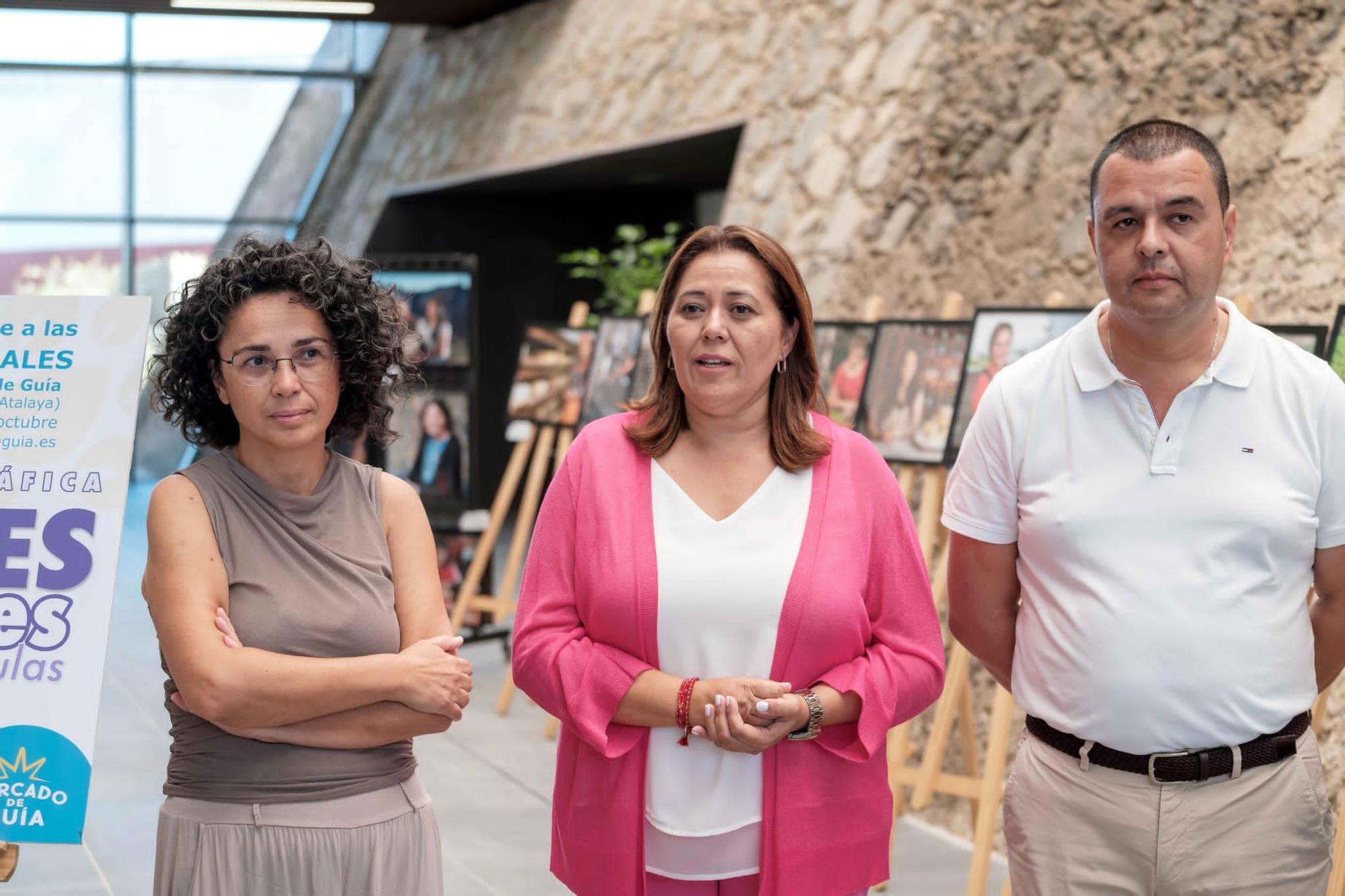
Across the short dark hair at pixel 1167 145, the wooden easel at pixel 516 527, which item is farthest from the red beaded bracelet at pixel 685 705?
the wooden easel at pixel 516 527

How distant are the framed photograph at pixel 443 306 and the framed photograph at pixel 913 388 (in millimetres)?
2917

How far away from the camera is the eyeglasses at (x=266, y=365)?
1993 millimetres

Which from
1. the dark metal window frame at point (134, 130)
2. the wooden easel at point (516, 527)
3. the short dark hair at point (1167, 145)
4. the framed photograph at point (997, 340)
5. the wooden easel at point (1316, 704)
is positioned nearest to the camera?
the short dark hair at point (1167, 145)

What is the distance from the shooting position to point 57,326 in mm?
2150

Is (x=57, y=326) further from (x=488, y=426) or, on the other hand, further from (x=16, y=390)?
(x=488, y=426)

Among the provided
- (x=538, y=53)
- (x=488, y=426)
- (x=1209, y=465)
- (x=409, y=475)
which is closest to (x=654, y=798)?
(x=1209, y=465)

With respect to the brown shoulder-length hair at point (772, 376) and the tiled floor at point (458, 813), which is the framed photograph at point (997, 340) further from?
the brown shoulder-length hair at point (772, 376)

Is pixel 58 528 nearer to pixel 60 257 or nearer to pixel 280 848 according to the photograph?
pixel 280 848

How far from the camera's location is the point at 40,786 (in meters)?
1.98

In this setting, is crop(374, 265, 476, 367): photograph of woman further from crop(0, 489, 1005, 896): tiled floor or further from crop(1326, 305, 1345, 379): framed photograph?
crop(1326, 305, 1345, 379): framed photograph

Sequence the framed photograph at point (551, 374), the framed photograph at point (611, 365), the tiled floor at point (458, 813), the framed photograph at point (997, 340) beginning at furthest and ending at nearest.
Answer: the framed photograph at point (551, 374) < the framed photograph at point (611, 365) < the tiled floor at point (458, 813) < the framed photograph at point (997, 340)

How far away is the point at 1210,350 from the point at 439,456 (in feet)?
16.8

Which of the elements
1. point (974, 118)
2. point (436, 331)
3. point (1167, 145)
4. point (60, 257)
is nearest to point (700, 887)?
point (1167, 145)

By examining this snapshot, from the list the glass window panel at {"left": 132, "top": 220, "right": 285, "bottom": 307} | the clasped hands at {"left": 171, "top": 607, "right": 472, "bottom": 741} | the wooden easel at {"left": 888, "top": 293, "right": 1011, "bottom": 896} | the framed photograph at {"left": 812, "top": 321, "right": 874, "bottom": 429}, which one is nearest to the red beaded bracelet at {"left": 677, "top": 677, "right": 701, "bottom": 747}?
the clasped hands at {"left": 171, "top": 607, "right": 472, "bottom": 741}
